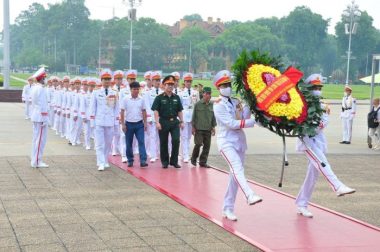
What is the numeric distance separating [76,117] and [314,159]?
32.5ft

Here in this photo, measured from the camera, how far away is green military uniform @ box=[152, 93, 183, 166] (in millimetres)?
12023

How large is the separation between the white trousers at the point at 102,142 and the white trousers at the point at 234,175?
4.53 m

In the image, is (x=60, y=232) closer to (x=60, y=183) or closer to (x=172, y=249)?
(x=172, y=249)

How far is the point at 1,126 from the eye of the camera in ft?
69.0

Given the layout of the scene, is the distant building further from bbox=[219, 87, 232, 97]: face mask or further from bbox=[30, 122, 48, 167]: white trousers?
bbox=[219, 87, 232, 97]: face mask

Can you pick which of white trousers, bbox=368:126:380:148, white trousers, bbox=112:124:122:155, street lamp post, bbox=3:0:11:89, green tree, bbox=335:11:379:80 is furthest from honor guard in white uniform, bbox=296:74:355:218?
green tree, bbox=335:11:379:80

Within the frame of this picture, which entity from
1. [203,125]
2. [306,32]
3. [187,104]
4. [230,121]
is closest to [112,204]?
[230,121]

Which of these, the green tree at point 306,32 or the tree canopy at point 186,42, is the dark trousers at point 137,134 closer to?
the tree canopy at point 186,42

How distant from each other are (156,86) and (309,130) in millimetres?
6581

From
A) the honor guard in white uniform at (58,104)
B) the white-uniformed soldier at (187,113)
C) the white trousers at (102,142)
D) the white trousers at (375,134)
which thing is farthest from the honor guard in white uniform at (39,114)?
the white trousers at (375,134)

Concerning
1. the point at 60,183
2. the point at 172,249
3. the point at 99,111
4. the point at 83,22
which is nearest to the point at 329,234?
the point at 172,249

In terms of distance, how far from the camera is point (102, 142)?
1177 cm

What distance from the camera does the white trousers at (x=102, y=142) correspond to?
1165 centimetres

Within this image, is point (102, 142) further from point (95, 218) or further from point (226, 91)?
point (226, 91)
